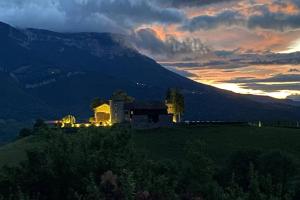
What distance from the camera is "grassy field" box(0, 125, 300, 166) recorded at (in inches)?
3937

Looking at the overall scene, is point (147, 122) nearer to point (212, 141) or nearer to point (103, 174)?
point (212, 141)

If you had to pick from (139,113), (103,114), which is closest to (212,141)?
→ (139,113)

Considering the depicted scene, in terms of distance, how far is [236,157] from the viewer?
71562mm

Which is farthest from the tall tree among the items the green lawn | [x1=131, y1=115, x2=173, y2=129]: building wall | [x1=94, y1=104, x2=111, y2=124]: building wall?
the green lawn

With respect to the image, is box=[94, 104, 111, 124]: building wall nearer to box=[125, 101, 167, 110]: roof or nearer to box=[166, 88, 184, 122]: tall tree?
box=[125, 101, 167, 110]: roof

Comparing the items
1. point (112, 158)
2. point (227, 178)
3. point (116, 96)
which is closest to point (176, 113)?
point (116, 96)

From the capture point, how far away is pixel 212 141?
358ft

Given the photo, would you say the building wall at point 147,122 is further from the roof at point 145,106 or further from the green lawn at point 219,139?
the green lawn at point 219,139

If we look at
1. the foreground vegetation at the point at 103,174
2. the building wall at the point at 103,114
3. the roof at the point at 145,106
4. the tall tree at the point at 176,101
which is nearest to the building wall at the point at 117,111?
the roof at the point at 145,106

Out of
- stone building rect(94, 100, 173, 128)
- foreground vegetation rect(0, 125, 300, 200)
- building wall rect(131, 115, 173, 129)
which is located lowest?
foreground vegetation rect(0, 125, 300, 200)

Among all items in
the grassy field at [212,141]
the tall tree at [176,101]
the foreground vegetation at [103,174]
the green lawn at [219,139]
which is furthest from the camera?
the tall tree at [176,101]

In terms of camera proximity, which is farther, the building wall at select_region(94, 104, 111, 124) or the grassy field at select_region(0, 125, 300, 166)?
the building wall at select_region(94, 104, 111, 124)

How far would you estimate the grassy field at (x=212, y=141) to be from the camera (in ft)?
328

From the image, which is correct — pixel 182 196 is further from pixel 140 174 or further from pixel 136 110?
pixel 136 110
